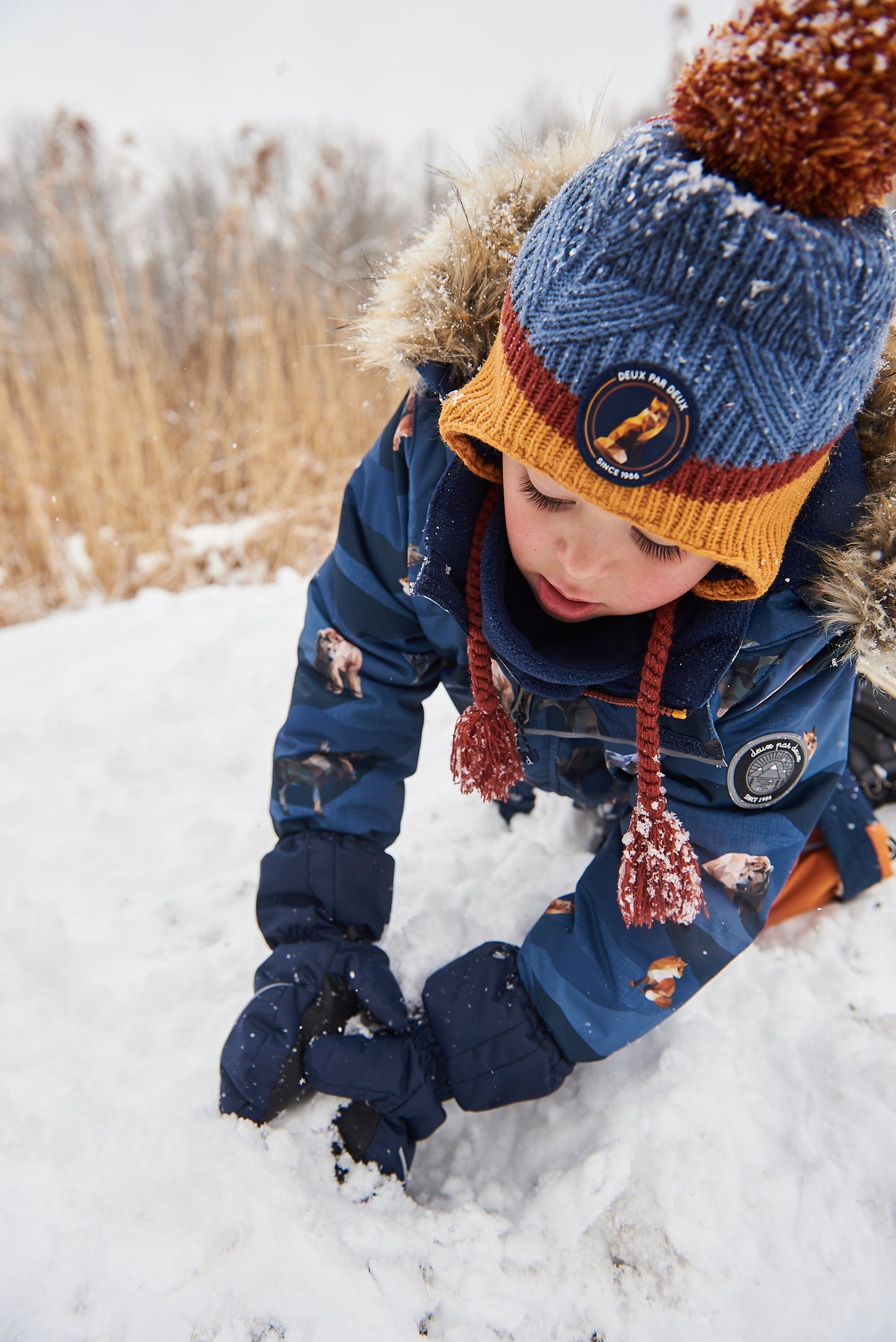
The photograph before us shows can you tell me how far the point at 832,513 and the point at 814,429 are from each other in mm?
170

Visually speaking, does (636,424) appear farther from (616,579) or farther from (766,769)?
(766,769)

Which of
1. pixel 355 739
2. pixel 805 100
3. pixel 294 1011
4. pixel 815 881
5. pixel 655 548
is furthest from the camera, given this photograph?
pixel 815 881

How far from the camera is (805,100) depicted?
0.48 meters

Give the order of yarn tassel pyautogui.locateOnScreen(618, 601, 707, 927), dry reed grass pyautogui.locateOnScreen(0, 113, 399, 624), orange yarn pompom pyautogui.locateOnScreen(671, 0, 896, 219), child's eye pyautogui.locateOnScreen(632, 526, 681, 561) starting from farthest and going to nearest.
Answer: dry reed grass pyautogui.locateOnScreen(0, 113, 399, 624) → yarn tassel pyautogui.locateOnScreen(618, 601, 707, 927) → child's eye pyautogui.locateOnScreen(632, 526, 681, 561) → orange yarn pompom pyautogui.locateOnScreen(671, 0, 896, 219)

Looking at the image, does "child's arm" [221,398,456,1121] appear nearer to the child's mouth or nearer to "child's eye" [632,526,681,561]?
the child's mouth

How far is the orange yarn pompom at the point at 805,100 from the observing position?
48 centimetres

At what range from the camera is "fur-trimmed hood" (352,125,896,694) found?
687 mm

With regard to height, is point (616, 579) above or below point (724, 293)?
below

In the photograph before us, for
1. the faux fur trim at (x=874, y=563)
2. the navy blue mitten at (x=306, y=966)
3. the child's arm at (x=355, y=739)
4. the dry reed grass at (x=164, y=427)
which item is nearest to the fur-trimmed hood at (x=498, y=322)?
the faux fur trim at (x=874, y=563)

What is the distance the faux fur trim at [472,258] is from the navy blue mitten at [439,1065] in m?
0.74

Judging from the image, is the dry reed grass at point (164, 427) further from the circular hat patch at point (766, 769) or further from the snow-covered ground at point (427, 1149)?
the circular hat patch at point (766, 769)

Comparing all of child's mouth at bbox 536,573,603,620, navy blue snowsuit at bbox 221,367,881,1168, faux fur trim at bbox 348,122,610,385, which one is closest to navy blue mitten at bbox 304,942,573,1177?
navy blue snowsuit at bbox 221,367,881,1168

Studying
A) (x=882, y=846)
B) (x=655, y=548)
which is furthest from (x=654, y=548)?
(x=882, y=846)

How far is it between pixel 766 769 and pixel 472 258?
0.64 metres
